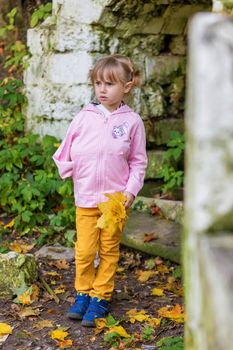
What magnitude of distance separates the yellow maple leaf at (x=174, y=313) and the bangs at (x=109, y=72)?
1320 mm

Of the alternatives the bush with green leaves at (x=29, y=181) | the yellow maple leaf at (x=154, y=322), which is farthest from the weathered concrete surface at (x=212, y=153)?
the bush with green leaves at (x=29, y=181)

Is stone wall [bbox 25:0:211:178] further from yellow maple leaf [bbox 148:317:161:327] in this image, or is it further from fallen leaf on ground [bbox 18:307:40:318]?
yellow maple leaf [bbox 148:317:161:327]

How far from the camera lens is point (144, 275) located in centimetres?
444

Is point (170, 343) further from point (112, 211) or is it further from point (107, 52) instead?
point (107, 52)

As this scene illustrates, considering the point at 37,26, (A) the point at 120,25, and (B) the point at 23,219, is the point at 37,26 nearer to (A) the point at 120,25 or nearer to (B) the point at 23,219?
(A) the point at 120,25

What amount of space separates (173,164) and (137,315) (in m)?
1.97

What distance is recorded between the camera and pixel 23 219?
16.4ft

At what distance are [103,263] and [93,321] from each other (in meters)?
0.32

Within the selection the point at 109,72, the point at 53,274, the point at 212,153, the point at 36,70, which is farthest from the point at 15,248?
the point at 212,153

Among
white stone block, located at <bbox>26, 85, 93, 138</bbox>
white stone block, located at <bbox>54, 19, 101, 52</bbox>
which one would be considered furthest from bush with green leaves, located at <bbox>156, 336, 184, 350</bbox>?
white stone block, located at <bbox>54, 19, 101, 52</bbox>

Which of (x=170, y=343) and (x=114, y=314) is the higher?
(x=170, y=343)

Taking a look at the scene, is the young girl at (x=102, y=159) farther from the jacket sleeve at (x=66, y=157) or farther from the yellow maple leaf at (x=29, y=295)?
the yellow maple leaf at (x=29, y=295)

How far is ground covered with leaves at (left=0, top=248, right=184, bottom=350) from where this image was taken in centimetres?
343

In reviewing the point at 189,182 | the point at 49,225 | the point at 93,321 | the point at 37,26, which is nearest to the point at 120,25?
the point at 37,26
